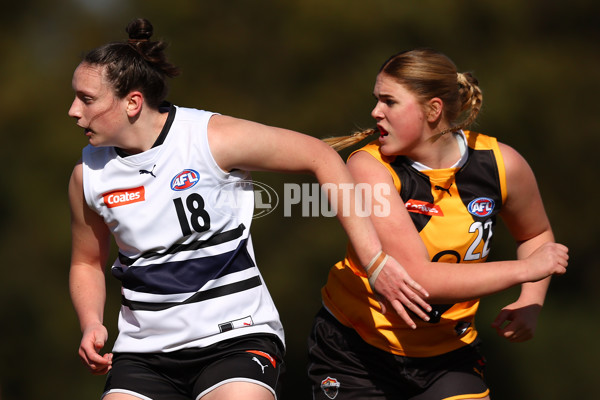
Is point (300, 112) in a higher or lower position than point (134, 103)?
lower

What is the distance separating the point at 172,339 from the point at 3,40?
405cm

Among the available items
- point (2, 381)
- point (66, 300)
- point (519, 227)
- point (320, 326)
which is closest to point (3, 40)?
point (66, 300)

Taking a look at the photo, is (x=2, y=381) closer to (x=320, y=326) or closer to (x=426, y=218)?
(x=320, y=326)

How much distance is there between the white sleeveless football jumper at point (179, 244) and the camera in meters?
2.49

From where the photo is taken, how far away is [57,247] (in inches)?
211

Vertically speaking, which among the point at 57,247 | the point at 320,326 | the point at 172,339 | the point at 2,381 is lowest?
the point at 2,381

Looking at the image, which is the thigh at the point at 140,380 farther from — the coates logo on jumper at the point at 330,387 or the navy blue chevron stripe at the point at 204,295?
A: the coates logo on jumper at the point at 330,387

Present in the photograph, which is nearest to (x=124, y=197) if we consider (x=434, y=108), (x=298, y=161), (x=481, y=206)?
(x=298, y=161)

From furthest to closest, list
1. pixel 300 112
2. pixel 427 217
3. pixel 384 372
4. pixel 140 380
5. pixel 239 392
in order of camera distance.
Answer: pixel 300 112 < pixel 384 372 < pixel 427 217 < pixel 140 380 < pixel 239 392

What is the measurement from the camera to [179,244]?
98.7 inches

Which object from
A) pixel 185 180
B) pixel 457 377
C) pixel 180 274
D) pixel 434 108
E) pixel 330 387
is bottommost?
pixel 330 387

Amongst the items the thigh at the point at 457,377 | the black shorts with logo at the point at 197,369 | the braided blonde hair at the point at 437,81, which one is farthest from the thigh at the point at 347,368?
the braided blonde hair at the point at 437,81

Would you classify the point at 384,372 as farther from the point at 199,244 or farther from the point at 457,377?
the point at 199,244

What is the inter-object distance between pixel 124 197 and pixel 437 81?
1.26m
